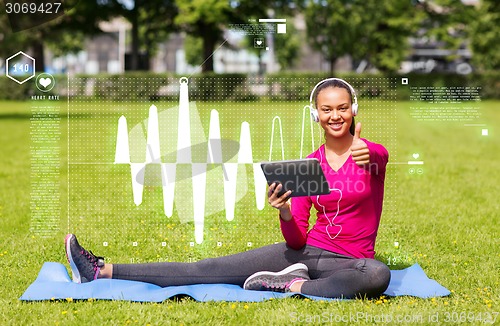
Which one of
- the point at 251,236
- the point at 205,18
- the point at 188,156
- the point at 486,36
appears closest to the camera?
the point at 188,156

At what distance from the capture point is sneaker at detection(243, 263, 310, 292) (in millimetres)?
4906

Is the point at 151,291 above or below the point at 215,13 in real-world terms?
→ below

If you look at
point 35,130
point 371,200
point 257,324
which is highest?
point 35,130

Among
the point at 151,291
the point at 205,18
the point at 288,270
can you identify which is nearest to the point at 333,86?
the point at 288,270

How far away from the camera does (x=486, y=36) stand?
40.7 m

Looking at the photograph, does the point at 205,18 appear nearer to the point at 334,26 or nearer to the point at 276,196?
the point at 334,26

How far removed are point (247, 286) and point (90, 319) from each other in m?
1.11

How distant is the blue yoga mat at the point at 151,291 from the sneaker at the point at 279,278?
6 cm

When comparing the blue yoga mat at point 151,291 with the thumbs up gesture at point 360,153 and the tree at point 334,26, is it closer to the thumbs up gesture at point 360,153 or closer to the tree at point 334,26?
the thumbs up gesture at point 360,153

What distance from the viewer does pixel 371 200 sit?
485 cm

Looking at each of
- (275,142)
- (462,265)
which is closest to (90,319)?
(462,265)

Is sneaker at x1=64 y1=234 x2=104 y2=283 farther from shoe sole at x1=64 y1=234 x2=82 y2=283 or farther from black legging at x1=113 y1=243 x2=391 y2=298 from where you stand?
black legging at x1=113 y1=243 x2=391 y2=298

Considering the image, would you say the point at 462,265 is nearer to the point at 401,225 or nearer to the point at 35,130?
the point at 401,225

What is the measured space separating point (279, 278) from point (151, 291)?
87cm
